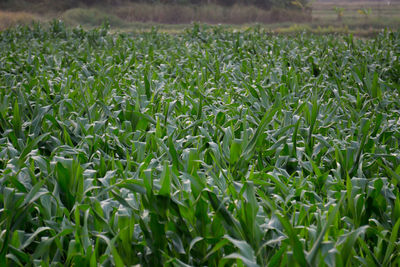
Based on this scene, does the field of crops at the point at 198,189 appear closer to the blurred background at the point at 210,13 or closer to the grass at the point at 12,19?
the grass at the point at 12,19

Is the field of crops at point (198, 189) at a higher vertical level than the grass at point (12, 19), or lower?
lower

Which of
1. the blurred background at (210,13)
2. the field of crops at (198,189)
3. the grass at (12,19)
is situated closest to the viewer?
the field of crops at (198,189)

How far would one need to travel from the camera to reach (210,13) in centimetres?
1789

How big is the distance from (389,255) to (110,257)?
2.55ft

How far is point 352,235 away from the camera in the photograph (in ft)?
3.42

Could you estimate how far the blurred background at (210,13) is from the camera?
15.5 metres

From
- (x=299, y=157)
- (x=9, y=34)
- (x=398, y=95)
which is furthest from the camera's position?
(x=9, y=34)

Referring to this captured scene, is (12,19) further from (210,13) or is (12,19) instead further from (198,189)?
(198,189)

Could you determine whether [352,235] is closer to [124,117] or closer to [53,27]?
[124,117]

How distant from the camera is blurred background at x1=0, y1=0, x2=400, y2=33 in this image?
15.5 meters

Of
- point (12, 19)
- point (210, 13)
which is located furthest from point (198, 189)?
point (210, 13)

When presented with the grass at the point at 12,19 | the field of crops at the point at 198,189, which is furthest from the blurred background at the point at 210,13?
the field of crops at the point at 198,189

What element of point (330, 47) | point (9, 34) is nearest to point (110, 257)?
point (330, 47)

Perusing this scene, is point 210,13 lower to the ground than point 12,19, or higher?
higher
